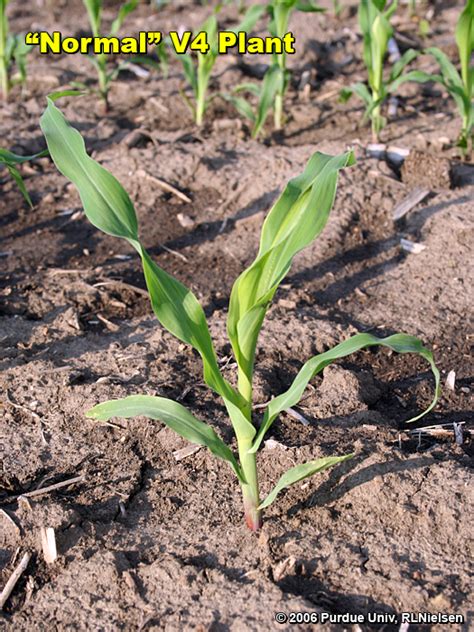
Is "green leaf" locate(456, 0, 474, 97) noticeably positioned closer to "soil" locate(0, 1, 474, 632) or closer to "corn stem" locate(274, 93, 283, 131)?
"soil" locate(0, 1, 474, 632)

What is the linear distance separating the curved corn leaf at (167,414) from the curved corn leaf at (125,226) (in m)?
0.13

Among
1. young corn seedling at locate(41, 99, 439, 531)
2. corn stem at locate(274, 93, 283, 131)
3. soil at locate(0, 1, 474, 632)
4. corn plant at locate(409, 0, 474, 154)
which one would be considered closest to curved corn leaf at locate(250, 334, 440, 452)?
young corn seedling at locate(41, 99, 439, 531)

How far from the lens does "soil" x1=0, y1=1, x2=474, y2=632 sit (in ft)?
7.45

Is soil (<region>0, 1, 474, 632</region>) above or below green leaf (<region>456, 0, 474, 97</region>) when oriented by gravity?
below

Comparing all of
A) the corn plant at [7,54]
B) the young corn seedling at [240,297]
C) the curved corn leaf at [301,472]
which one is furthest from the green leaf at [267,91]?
the curved corn leaf at [301,472]

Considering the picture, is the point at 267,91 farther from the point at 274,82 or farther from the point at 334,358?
the point at 334,358

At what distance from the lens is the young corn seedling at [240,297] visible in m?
2.11

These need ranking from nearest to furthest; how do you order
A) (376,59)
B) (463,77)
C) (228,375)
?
1. (228,375)
2. (463,77)
3. (376,59)

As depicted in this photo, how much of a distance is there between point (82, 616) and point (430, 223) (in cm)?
243

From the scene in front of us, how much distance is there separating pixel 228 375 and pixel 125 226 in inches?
38.8

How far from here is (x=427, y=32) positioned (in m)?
5.96

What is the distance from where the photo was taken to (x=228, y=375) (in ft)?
10.1

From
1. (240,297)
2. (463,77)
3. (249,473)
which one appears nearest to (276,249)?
(240,297)

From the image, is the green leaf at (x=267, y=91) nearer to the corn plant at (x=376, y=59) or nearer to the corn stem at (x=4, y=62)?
the corn plant at (x=376, y=59)
